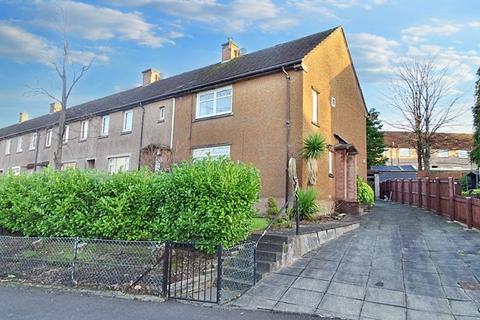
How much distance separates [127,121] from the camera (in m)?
21.4

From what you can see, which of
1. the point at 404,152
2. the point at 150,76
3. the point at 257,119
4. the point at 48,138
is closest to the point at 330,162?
the point at 257,119

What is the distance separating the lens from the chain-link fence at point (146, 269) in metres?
6.39

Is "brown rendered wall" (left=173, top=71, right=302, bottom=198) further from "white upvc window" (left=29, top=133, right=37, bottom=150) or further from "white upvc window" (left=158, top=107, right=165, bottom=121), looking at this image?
"white upvc window" (left=29, top=133, right=37, bottom=150)

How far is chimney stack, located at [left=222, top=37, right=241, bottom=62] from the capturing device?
2028 cm

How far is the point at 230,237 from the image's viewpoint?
24.8 feet

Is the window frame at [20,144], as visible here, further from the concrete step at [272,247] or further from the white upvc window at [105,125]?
the concrete step at [272,247]

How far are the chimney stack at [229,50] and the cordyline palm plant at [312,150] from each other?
9.40 metres

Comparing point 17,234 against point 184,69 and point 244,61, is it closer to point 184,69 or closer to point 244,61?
point 244,61

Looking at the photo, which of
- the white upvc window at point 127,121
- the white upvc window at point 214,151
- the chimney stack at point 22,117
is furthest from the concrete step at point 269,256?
the chimney stack at point 22,117

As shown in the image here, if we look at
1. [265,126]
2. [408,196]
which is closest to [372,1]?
[265,126]

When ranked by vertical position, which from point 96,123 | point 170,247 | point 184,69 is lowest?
point 170,247

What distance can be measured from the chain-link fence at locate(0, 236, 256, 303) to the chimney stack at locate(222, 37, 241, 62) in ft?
50.0

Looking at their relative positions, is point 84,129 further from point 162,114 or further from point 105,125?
point 162,114

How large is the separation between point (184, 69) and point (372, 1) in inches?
648
